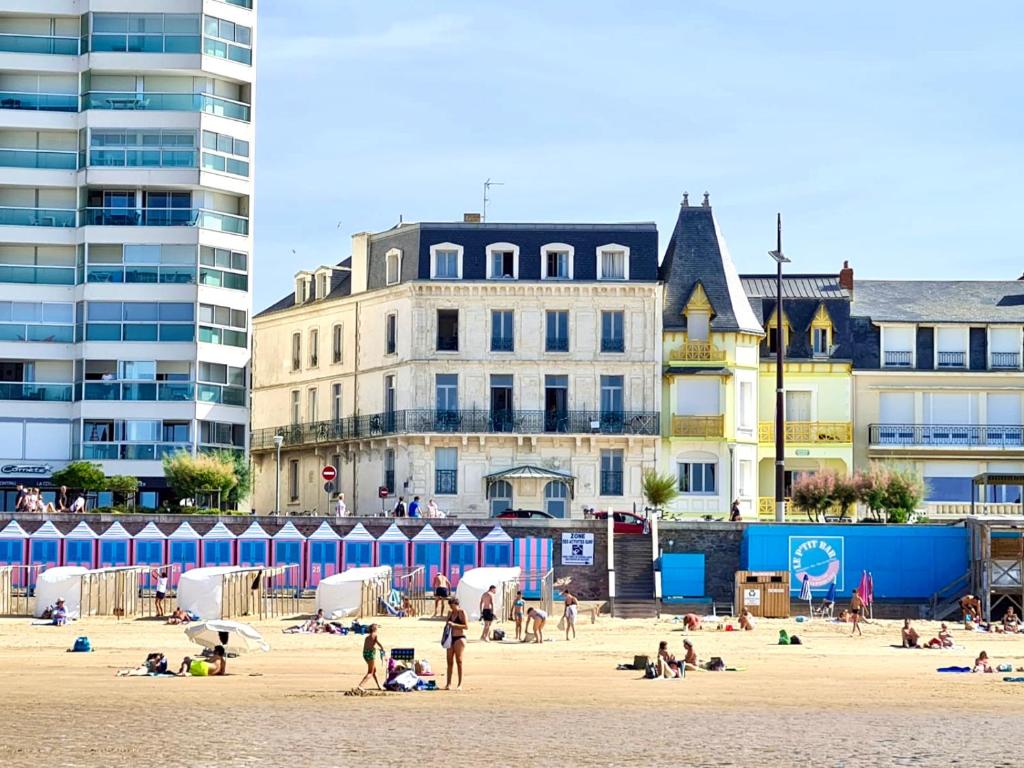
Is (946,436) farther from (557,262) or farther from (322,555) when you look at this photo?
(322,555)

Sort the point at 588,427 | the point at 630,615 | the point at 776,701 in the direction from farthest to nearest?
1. the point at 588,427
2. the point at 630,615
3. the point at 776,701

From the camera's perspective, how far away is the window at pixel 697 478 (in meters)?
71.8

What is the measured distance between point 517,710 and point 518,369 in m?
36.0

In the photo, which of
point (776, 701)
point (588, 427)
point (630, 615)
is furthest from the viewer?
point (588, 427)

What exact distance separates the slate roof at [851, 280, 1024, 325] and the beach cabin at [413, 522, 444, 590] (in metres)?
20.2

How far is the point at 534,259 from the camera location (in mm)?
72375

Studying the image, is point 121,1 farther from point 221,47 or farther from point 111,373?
point 111,373

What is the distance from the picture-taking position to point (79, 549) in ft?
211

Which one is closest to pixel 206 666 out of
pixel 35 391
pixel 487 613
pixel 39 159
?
pixel 487 613

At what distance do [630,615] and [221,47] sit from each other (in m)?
25.3

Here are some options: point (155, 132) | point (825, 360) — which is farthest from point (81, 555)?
point (825, 360)

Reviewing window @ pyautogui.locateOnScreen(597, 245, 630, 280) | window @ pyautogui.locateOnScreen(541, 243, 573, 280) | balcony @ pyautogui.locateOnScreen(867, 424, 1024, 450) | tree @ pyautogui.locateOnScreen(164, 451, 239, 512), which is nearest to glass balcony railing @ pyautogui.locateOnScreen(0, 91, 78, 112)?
tree @ pyautogui.locateOnScreen(164, 451, 239, 512)

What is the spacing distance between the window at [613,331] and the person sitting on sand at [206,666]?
3112cm

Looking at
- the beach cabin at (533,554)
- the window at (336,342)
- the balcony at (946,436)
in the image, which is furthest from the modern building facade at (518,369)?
the balcony at (946,436)
